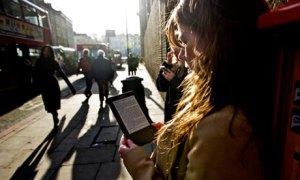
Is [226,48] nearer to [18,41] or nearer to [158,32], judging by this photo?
[158,32]

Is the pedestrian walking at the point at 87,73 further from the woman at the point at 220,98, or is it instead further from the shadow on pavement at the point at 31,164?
the woman at the point at 220,98

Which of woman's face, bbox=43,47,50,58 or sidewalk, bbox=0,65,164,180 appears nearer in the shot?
sidewalk, bbox=0,65,164,180

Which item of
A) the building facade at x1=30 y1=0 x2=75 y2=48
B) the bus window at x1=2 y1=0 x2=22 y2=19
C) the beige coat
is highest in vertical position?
the bus window at x1=2 y1=0 x2=22 y2=19

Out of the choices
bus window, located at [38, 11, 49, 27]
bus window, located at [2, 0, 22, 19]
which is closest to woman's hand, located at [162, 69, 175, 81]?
bus window, located at [2, 0, 22, 19]

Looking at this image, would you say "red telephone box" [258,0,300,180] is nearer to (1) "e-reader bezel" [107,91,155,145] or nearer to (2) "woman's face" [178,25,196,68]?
(2) "woman's face" [178,25,196,68]

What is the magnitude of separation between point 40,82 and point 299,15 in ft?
21.5

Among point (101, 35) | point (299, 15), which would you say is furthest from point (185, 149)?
point (101, 35)

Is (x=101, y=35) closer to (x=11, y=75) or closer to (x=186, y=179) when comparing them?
(x=11, y=75)

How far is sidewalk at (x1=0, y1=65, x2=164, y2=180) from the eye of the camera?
182 inches

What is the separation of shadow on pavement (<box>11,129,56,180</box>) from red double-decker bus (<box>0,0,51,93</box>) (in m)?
7.02

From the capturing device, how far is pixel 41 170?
15.6 feet

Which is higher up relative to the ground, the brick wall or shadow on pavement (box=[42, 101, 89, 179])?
the brick wall

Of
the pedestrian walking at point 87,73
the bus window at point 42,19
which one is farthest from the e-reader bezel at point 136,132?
the bus window at point 42,19

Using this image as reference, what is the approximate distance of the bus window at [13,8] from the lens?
12016 mm
